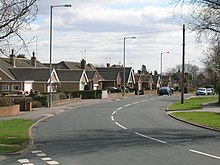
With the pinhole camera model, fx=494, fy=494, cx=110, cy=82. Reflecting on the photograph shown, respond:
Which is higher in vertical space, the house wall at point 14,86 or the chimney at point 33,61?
the chimney at point 33,61

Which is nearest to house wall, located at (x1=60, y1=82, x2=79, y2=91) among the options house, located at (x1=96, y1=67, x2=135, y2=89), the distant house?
house, located at (x1=96, y1=67, x2=135, y2=89)

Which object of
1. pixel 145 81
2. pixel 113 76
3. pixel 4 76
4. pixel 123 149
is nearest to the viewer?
pixel 123 149

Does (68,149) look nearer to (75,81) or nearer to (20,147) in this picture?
(20,147)

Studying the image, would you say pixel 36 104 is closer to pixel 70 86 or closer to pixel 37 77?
pixel 37 77

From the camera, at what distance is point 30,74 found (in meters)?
78.3

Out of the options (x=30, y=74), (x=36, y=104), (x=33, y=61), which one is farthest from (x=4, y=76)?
(x=36, y=104)

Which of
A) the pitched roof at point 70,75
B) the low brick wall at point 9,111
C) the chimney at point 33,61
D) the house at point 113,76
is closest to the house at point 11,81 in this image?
the chimney at point 33,61

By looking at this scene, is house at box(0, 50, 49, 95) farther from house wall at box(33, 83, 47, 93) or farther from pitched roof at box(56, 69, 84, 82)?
pitched roof at box(56, 69, 84, 82)

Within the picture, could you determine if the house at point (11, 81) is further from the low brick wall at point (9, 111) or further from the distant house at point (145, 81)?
the distant house at point (145, 81)

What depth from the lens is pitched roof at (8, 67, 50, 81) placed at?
76875mm

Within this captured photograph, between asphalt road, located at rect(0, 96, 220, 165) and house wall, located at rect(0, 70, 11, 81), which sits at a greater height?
house wall, located at rect(0, 70, 11, 81)

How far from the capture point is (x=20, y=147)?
1597 centimetres

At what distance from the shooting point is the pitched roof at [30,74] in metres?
76.9

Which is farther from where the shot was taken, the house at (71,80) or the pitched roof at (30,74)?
the house at (71,80)
